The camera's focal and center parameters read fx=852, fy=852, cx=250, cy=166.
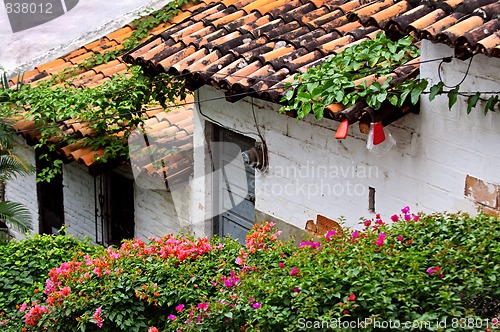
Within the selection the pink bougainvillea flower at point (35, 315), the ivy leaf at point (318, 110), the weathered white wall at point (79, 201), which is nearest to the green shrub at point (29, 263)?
the pink bougainvillea flower at point (35, 315)

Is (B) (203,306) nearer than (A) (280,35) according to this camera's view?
Yes

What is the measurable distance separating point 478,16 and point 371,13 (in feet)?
5.63

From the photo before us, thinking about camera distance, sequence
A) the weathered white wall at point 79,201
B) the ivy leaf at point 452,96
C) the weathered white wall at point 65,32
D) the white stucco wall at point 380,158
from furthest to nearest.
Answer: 1. the weathered white wall at point 65,32
2. the weathered white wall at point 79,201
3. the white stucco wall at point 380,158
4. the ivy leaf at point 452,96

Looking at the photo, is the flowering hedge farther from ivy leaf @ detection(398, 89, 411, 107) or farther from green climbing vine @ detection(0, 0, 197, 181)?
green climbing vine @ detection(0, 0, 197, 181)

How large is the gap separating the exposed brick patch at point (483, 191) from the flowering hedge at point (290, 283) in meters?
0.44

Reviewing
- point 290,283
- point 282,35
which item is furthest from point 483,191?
point 282,35

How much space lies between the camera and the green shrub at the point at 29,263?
8.09 metres

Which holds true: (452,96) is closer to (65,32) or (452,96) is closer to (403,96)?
(403,96)

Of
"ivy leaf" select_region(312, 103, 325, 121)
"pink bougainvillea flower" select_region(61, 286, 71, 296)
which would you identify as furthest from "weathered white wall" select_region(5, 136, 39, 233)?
"ivy leaf" select_region(312, 103, 325, 121)

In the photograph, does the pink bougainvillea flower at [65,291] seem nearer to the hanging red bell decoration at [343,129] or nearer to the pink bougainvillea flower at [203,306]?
the pink bougainvillea flower at [203,306]

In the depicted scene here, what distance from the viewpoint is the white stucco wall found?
6684 millimetres

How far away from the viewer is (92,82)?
11203 mm

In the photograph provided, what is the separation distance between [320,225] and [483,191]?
1.98 m

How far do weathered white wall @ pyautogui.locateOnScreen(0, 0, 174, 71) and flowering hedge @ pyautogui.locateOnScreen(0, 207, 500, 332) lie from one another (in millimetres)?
5253
